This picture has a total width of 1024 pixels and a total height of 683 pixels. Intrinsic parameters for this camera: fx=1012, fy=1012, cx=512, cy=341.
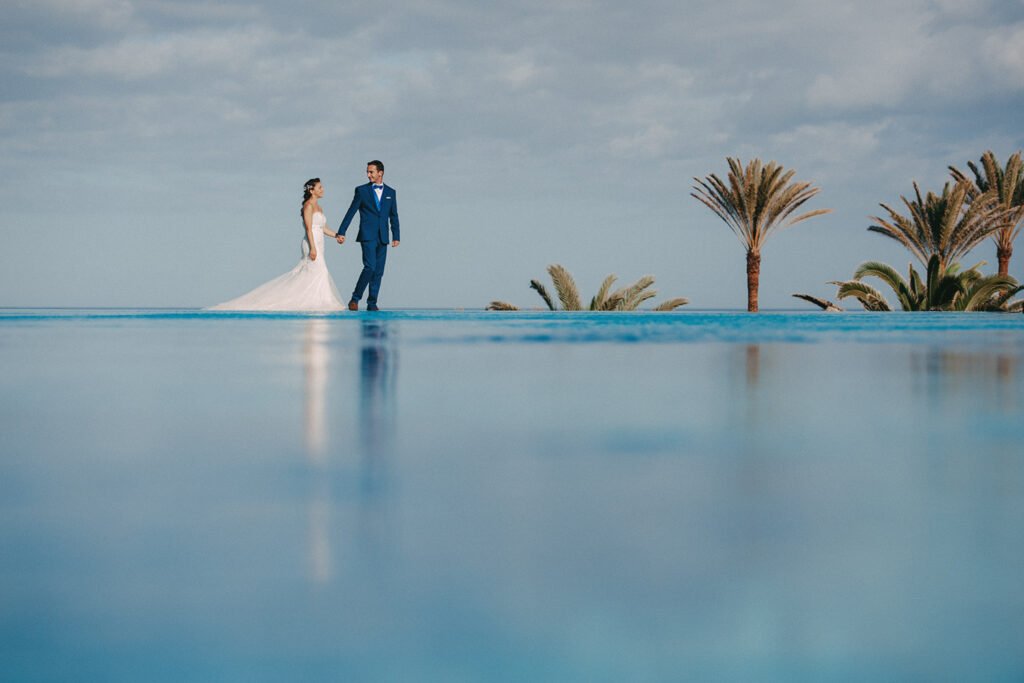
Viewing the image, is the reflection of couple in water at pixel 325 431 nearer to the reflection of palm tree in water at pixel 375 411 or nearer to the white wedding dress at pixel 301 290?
the reflection of palm tree in water at pixel 375 411

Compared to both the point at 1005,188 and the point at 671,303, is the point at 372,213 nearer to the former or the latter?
the point at 671,303

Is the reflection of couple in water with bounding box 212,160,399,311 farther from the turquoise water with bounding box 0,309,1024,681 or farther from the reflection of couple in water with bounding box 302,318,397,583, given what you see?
the turquoise water with bounding box 0,309,1024,681

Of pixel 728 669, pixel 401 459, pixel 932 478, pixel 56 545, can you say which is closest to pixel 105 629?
pixel 56 545

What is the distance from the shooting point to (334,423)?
326 cm

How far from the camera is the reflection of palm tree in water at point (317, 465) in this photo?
1.62 meters

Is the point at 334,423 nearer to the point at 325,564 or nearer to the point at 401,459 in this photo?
the point at 401,459

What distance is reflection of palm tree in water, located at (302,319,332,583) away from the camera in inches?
63.7

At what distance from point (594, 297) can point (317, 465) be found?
66.8 feet

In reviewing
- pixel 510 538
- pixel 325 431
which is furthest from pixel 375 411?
pixel 510 538

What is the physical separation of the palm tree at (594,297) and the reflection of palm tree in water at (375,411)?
49.7 feet

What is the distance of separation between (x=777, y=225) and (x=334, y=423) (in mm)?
21392

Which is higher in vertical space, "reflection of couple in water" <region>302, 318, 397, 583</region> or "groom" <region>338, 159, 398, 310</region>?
"groom" <region>338, 159, 398, 310</region>

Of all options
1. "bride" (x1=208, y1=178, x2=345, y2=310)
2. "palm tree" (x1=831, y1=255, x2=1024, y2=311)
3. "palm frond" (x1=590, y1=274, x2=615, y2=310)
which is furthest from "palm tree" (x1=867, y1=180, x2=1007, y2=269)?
"bride" (x1=208, y1=178, x2=345, y2=310)

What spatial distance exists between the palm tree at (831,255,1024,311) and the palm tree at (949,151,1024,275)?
4.49 meters
